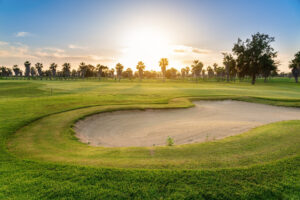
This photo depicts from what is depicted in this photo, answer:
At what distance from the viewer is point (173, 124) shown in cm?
1244

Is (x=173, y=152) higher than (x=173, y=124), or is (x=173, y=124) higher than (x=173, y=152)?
(x=173, y=152)

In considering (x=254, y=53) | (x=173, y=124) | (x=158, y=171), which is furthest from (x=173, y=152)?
(x=254, y=53)

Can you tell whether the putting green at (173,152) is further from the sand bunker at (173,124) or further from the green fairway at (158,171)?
the sand bunker at (173,124)

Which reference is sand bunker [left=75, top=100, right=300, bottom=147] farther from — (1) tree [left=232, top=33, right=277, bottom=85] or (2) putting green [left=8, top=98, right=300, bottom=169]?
(1) tree [left=232, top=33, right=277, bottom=85]

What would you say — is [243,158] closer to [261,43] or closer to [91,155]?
[91,155]

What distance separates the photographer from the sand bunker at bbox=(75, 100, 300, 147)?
9857mm

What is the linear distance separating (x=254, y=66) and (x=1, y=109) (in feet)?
235

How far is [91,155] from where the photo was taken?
20.0ft

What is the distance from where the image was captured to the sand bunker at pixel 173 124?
9857 millimetres

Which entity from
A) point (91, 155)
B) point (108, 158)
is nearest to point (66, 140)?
point (91, 155)

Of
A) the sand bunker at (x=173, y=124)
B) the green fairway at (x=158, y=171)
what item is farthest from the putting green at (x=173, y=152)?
the sand bunker at (x=173, y=124)

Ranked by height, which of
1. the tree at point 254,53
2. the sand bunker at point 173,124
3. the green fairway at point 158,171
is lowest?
the sand bunker at point 173,124

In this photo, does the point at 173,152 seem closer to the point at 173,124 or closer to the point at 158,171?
the point at 158,171

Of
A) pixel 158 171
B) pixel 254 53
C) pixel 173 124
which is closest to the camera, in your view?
pixel 158 171
